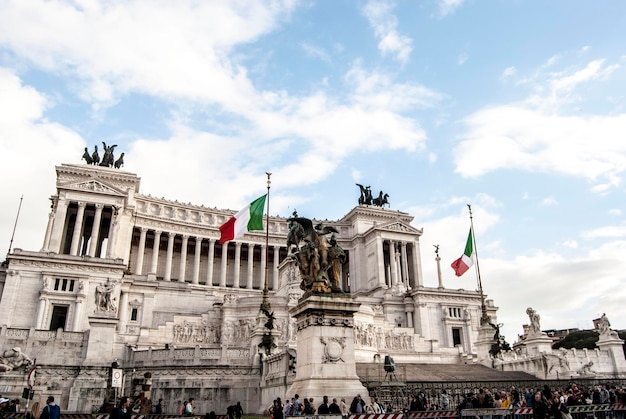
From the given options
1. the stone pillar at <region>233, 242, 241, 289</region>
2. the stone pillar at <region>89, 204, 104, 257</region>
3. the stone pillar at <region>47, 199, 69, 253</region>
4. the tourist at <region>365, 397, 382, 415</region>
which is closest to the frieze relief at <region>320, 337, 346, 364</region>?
the tourist at <region>365, 397, 382, 415</region>

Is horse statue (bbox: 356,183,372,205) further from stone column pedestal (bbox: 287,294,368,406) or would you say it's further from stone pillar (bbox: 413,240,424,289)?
stone column pedestal (bbox: 287,294,368,406)

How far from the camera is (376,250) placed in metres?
83.8

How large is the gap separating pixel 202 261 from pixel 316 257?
7289 centimetres

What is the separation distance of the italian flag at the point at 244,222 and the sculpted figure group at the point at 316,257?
1866 centimetres

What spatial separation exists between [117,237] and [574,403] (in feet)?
203

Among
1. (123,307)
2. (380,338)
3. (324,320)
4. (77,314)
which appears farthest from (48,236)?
(324,320)

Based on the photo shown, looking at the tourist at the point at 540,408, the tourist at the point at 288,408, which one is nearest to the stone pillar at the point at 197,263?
the tourist at the point at 288,408

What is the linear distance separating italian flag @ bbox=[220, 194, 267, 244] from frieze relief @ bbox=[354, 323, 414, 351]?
15.6 meters

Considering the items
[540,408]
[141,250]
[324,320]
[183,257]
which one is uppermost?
[141,250]

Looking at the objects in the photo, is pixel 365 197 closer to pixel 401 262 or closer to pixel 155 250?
pixel 401 262

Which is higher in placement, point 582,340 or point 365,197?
point 365,197

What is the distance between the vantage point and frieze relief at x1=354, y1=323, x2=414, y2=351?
4675cm

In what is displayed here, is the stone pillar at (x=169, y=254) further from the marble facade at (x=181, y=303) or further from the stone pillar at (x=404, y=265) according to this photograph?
the stone pillar at (x=404, y=265)

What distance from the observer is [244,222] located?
35719 mm
